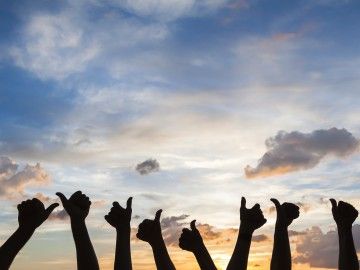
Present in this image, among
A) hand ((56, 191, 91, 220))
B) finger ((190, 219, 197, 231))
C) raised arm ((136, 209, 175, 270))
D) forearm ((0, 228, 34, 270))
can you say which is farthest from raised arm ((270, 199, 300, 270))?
forearm ((0, 228, 34, 270))

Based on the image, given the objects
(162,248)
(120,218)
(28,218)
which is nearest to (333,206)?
(162,248)

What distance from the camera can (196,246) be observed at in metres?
10.1

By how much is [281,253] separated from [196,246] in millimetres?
1789

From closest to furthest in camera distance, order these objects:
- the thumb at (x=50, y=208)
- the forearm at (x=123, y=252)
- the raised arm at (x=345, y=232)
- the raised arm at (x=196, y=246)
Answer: the forearm at (x=123, y=252)
the raised arm at (x=345, y=232)
the thumb at (x=50, y=208)
the raised arm at (x=196, y=246)

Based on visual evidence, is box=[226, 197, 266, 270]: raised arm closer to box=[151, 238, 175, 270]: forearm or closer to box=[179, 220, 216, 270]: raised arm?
box=[179, 220, 216, 270]: raised arm

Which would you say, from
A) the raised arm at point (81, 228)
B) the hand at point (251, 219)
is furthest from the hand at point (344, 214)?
the raised arm at point (81, 228)

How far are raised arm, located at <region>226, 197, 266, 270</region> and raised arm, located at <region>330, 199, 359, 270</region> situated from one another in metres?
1.47

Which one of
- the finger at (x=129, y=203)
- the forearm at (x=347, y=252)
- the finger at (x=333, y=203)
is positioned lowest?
the forearm at (x=347, y=252)

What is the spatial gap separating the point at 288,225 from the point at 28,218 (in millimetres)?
4966

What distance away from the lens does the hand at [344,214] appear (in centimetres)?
990

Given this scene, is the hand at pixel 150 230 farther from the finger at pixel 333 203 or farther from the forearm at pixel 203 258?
the finger at pixel 333 203

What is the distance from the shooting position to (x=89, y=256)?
816cm

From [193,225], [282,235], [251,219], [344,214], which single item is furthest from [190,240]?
[344,214]

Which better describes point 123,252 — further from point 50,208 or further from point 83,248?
point 50,208
